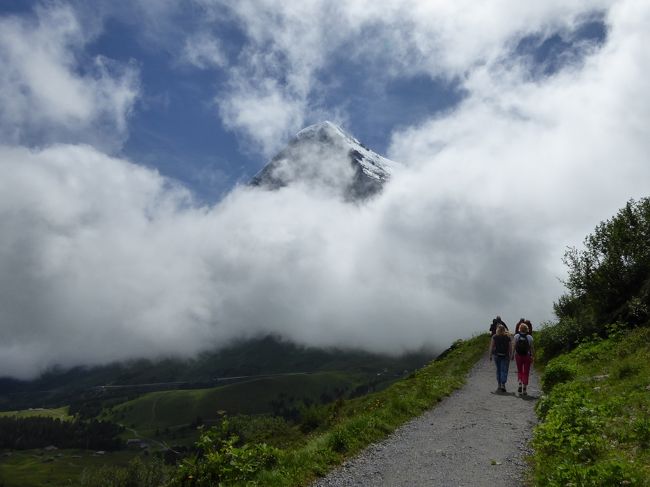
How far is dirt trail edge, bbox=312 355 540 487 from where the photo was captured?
13109 millimetres

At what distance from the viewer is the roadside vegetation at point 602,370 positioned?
1155 centimetres

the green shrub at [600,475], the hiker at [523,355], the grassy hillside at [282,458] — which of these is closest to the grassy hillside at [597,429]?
the green shrub at [600,475]

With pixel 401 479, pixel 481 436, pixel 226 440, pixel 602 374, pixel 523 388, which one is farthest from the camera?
pixel 523 388

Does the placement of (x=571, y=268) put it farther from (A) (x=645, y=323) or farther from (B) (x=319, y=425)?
(B) (x=319, y=425)

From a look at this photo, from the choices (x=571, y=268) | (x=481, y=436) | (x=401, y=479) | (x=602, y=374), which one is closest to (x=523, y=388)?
(x=602, y=374)

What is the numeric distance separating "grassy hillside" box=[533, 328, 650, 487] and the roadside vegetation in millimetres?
23

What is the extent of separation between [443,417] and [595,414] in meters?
7.46

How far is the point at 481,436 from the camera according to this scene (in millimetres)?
17094

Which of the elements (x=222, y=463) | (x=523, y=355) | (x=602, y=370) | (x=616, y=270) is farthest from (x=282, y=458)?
(x=616, y=270)

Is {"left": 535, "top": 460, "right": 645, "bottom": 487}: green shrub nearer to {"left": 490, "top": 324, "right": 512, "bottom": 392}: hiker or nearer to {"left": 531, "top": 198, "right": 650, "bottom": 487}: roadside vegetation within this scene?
{"left": 531, "top": 198, "right": 650, "bottom": 487}: roadside vegetation

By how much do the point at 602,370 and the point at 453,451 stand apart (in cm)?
1402

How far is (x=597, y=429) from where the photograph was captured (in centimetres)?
1370

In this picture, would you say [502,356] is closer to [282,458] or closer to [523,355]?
[523,355]

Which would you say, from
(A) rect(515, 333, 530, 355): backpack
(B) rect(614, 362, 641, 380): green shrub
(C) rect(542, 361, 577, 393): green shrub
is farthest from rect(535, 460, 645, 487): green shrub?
(A) rect(515, 333, 530, 355): backpack
